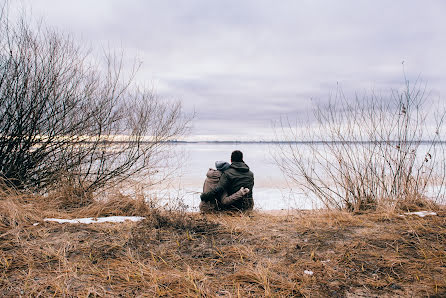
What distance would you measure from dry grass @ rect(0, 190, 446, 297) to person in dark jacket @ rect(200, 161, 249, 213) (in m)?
0.97

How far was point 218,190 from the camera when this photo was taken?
5.52 m

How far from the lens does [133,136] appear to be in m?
8.16

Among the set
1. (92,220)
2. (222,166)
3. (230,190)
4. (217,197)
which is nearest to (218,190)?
(217,197)

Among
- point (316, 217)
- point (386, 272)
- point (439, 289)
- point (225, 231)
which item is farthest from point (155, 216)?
point (439, 289)

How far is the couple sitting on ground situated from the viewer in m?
5.51

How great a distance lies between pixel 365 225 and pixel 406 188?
1890 millimetres

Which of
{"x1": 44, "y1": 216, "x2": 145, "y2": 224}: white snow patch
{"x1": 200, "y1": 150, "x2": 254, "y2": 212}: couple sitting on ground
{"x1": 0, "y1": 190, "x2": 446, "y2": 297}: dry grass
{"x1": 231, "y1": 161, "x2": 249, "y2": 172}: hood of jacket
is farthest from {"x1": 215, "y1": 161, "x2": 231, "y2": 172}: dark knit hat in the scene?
{"x1": 44, "y1": 216, "x2": 145, "y2": 224}: white snow patch

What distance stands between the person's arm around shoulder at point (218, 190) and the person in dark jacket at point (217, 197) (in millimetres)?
71

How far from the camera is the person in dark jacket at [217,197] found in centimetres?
538

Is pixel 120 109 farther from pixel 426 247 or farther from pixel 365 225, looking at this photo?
pixel 426 247

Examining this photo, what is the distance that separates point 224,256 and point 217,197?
8.16ft

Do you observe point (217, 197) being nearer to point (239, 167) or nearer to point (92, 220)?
point (239, 167)

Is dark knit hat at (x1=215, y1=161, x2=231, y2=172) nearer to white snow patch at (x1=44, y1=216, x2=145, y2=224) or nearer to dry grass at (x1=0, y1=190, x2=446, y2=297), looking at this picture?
dry grass at (x1=0, y1=190, x2=446, y2=297)

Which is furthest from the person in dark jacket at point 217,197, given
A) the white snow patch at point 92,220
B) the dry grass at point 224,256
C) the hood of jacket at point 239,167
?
the white snow patch at point 92,220
